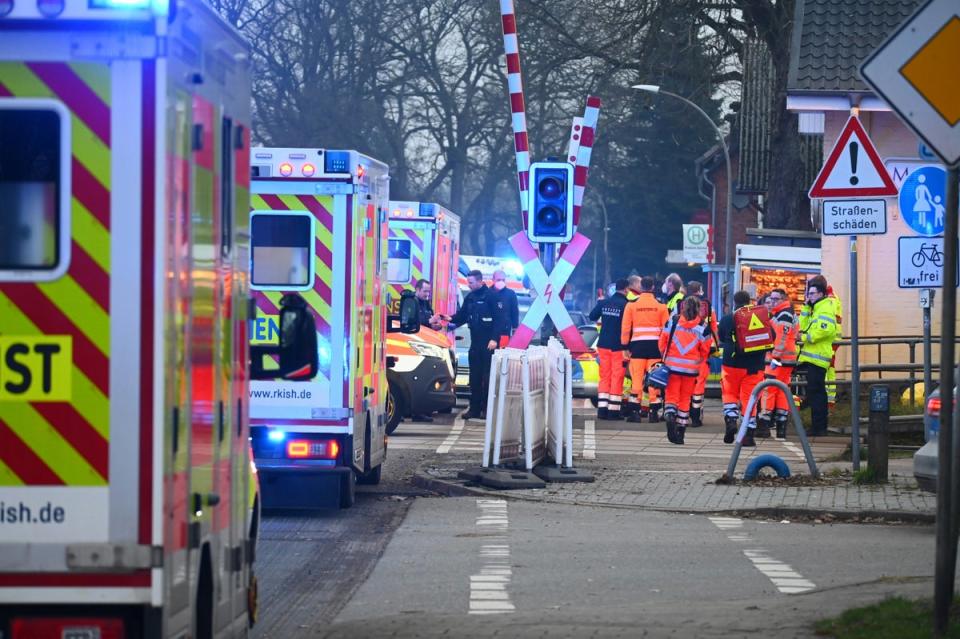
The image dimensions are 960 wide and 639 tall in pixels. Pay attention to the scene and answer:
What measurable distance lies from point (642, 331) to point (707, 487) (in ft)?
28.4

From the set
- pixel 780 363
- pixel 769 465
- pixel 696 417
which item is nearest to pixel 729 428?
pixel 780 363

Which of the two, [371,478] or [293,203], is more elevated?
[293,203]

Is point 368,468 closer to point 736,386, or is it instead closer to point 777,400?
point 736,386

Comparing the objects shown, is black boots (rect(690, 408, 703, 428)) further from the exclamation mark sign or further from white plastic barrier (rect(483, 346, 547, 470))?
the exclamation mark sign

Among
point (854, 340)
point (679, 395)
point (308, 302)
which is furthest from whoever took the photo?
point (679, 395)

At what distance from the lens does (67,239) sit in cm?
529

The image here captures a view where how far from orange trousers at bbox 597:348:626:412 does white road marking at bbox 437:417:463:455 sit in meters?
2.05

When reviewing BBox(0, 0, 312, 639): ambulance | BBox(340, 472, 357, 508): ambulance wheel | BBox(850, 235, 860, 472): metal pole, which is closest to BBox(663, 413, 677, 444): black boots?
BBox(850, 235, 860, 472): metal pole

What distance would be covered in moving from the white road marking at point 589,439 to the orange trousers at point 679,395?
1030mm

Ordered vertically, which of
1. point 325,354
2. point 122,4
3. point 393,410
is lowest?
point 393,410

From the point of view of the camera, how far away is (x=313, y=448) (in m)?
13.8

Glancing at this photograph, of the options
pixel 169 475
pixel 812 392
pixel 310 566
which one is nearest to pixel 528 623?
pixel 310 566

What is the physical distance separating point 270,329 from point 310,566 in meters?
2.90

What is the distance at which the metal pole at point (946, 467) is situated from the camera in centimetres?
782
